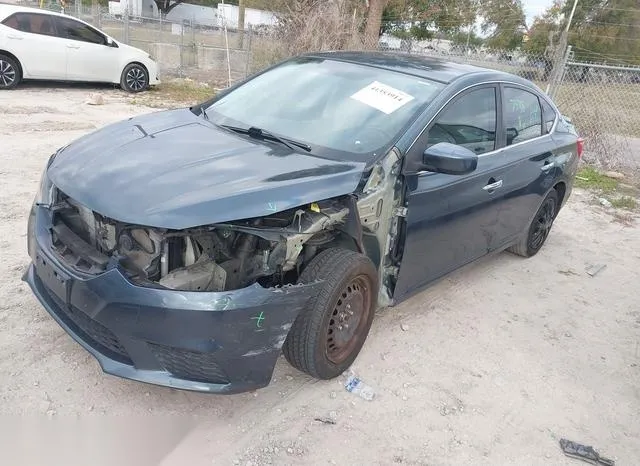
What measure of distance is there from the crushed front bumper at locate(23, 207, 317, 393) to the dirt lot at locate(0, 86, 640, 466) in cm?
35

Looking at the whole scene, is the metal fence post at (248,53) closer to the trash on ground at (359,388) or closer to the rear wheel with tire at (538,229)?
the rear wheel with tire at (538,229)

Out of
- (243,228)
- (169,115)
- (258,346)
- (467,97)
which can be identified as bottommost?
(258,346)

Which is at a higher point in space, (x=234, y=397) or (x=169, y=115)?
(x=169, y=115)

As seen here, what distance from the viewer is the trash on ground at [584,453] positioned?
2.80m

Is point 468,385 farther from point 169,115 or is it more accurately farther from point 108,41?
point 108,41

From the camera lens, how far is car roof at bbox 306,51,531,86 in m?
3.71

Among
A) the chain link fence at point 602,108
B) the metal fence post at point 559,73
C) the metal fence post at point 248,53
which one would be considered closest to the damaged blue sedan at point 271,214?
the metal fence post at point 559,73

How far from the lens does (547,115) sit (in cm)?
488

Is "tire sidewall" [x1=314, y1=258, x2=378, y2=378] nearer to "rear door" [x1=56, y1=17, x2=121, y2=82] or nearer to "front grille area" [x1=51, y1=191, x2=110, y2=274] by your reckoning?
"front grille area" [x1=51, y1=191, x2=110, y2=274]

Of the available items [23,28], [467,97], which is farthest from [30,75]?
[467,97]

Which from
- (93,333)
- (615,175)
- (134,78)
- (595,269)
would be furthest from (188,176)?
(134,78)

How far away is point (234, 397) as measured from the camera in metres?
2.90

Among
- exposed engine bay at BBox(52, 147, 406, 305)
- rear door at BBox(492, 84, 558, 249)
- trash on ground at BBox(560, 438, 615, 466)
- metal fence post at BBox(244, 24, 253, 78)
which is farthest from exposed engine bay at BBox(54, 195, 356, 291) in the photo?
metal fence post at BBox(244, 24, 253, 78)

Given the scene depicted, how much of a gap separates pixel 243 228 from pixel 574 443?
2073mm
